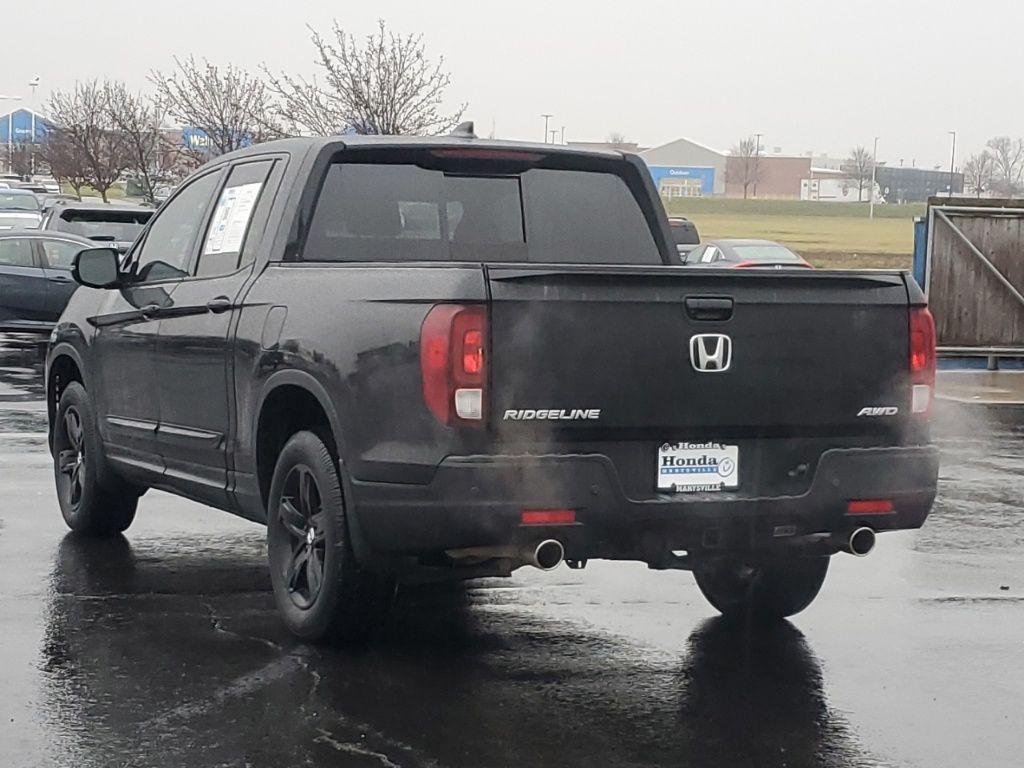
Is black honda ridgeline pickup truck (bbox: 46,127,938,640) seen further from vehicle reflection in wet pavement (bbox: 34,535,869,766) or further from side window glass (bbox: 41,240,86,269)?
side window glass (bbox: 41,240,86,269)

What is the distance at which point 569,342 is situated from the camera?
17.5 feet

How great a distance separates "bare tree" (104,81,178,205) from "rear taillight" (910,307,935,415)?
36.2 m

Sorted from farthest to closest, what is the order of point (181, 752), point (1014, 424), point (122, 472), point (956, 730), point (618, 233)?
point (1014, 424) < point (122, 472) < point (618, 233) < point (956, 730) < point (181, 752)

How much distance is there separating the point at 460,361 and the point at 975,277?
16798 mm

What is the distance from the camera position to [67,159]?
2122 inches

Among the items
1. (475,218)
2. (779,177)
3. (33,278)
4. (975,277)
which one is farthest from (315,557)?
(779,177)

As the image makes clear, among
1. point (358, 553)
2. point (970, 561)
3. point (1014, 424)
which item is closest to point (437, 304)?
point (358, 553)

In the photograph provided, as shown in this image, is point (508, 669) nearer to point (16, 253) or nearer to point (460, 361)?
point (460, 361)

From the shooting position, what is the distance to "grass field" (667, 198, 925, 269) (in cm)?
5912

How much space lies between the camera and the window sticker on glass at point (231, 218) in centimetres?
692

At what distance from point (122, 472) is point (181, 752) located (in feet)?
10.6

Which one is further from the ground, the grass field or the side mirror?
the side mirror

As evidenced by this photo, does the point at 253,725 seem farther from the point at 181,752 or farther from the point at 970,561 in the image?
the point at 970,561

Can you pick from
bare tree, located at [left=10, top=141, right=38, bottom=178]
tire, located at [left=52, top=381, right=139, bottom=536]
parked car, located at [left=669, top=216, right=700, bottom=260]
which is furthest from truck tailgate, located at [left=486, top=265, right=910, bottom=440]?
bare tree, located at [left=10, top=141, right=38, bottom=178]
